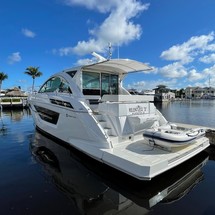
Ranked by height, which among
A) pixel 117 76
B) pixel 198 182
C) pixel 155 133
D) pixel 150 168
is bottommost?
pixel 198 182

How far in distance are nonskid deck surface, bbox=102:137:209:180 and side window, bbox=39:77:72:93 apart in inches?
125

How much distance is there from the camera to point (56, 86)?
7.91 meters

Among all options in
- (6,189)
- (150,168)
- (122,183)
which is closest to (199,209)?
(150,168)

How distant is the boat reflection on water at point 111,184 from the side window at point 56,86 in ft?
8.24

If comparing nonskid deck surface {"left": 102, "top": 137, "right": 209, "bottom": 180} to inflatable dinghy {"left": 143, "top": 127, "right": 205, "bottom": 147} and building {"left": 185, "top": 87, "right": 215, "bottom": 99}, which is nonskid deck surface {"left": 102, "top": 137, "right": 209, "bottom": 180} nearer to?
inflatable dinghy {"left": 143, "top": 127, "right": 205, "bottom": 147}

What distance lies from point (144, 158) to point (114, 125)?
1.55m

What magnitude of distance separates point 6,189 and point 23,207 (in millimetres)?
940

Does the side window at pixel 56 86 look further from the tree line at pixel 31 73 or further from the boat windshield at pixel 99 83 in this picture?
the tree line at pixel 31 73

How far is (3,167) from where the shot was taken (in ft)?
17.9

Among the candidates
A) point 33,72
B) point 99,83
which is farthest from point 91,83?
point 33,72

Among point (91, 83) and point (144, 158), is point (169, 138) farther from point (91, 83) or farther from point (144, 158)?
point (91, 83)

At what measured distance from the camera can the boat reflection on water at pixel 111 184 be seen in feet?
→ 12.3

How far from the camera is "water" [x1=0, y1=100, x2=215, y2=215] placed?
361 centimetres

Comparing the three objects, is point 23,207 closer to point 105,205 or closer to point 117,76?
point 105,205
